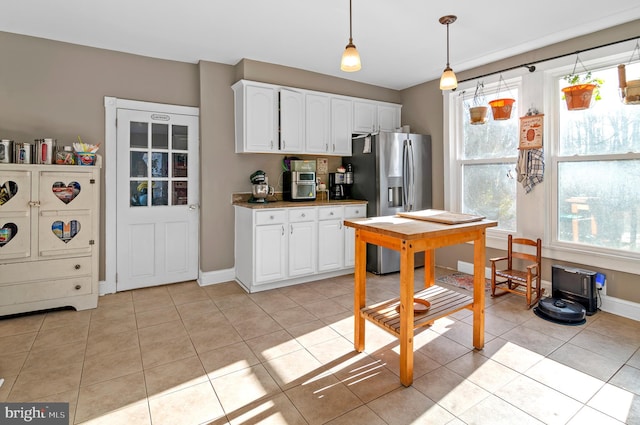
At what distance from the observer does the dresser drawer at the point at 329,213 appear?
4172 millimetres

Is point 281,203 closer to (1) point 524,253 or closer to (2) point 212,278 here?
(2) point 212,278

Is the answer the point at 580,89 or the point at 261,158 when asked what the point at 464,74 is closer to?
the point at 580,89

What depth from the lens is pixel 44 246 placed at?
10.2 feet

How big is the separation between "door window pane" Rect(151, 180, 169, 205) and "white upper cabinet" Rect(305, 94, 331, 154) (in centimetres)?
176

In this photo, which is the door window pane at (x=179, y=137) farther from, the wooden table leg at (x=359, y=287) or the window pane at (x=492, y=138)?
the window pane at (x=492, y=138)

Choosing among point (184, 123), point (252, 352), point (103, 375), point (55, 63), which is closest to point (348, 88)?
point (184, 123)

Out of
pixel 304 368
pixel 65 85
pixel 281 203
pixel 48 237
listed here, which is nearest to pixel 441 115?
pixel 281 203

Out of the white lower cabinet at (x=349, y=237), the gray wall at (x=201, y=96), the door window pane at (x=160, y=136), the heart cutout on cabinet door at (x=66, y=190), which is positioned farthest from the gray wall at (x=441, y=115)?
the heart cutout on cabinet door at (x=66, y=190)

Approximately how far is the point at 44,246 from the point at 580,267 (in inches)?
199

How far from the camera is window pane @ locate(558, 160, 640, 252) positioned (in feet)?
10.1

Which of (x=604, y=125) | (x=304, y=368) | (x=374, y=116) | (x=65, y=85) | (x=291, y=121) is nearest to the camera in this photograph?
(x=304, y=368)

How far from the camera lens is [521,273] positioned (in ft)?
11.6

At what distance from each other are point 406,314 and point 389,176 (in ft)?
8.42

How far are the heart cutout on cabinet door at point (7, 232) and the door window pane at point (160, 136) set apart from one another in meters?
1.51
